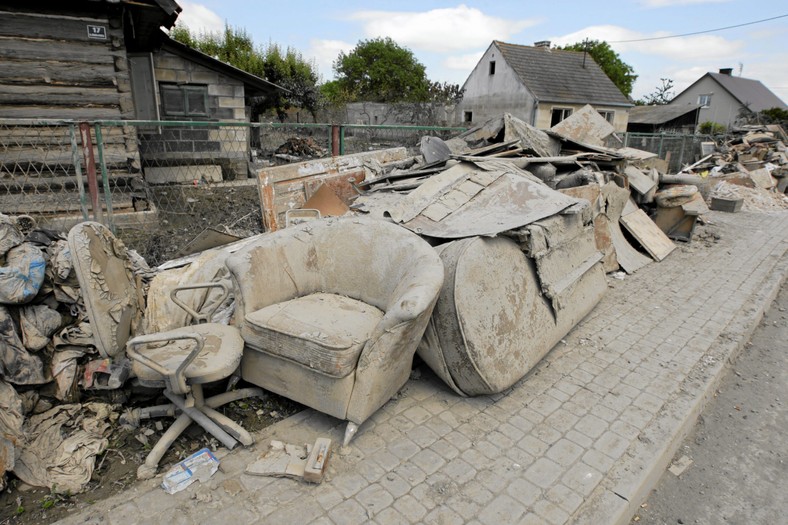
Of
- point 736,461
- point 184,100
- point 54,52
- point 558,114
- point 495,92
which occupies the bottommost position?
point 736,461

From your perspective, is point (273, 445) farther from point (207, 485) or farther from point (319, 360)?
point (319, 360)

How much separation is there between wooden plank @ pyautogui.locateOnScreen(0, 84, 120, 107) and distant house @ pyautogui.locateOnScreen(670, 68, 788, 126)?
3943 cm

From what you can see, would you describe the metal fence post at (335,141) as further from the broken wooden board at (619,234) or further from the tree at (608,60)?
the tree at (608,60)

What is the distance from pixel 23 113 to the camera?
6375 millimetres

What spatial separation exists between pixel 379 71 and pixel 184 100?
32313 mm

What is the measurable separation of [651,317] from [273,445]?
3688mm

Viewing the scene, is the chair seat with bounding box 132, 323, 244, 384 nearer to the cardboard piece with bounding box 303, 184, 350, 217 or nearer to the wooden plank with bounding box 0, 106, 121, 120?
the cardboard piece with bounding box 303, 184, 350, 217

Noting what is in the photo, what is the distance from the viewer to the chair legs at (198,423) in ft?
7.62

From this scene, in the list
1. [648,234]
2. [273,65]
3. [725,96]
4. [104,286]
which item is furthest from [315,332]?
[725,96]

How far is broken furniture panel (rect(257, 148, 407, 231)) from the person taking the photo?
4883 millimetres

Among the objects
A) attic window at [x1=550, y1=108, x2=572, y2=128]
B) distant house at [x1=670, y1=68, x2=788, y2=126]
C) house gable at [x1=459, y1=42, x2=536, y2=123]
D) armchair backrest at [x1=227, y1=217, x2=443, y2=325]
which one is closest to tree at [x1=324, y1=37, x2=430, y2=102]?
house gable at [x1=459, y1=42, x2=536, y2=123]

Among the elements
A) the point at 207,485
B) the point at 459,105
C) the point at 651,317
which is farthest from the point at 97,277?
the point at 459,105

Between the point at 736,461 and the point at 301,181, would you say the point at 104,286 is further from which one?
the point at 736,461

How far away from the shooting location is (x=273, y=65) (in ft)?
67.1
